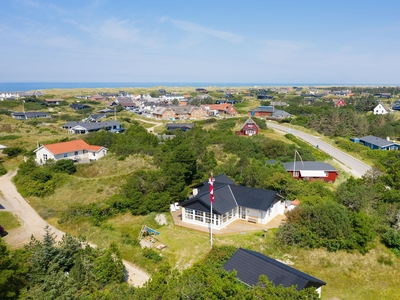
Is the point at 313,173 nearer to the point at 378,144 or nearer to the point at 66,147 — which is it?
the point at 378,144

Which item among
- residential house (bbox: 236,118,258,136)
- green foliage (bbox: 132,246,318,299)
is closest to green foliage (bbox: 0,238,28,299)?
green foliage (bbox: 132,246,318,299)

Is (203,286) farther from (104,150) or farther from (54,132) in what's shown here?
(54,132)

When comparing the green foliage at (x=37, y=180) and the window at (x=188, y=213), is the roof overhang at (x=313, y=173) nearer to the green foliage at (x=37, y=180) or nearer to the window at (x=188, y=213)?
the window at (x=188, y=213)

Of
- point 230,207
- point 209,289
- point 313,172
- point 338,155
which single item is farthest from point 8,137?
point 338,155

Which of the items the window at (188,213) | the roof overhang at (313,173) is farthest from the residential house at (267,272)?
the roof overhang at (313,173)

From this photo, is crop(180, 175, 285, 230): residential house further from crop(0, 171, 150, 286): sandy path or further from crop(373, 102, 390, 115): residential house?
crop(373, 102, 390, 115): residential house
